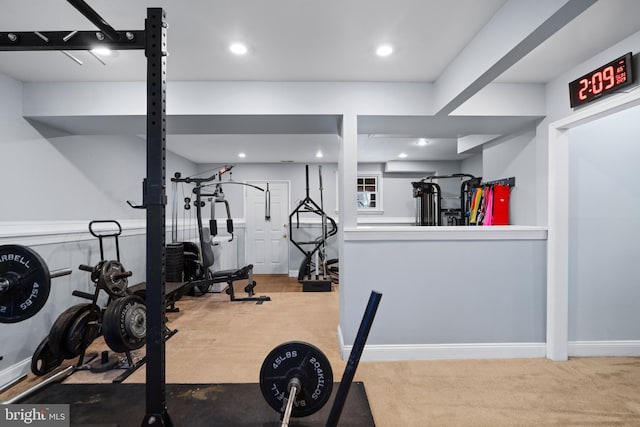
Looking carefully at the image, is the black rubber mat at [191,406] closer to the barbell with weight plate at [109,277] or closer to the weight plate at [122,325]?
the weight plate at [122,325]

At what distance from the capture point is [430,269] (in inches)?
98.3

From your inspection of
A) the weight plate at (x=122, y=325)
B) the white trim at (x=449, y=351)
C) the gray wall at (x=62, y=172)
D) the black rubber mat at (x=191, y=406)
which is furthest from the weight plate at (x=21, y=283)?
the white trim at (x=449, y=351)

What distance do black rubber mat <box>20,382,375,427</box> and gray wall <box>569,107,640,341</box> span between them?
2218mm

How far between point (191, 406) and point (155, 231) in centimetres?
91

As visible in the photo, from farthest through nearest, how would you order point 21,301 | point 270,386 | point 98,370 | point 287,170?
point 287,170 → point 98,370 → point 21,301 → point 270,386

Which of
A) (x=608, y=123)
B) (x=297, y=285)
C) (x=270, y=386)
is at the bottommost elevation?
(x=297, y=285)

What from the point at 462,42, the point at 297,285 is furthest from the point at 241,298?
the point at 462,42

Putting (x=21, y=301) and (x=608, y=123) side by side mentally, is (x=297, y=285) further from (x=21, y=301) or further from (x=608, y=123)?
(x=608, y=123)

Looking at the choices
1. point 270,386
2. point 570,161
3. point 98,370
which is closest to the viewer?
point 270,386

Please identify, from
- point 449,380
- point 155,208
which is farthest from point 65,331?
point 449,380

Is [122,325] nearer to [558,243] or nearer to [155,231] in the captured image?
[155,231]

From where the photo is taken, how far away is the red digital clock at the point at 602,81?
187 centimetres

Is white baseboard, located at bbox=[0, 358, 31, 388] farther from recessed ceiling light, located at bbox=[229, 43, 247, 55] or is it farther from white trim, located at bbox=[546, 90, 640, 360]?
white trim, located at bbox=[546, 90, 640, 360]

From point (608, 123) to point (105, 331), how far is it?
4.32 m
